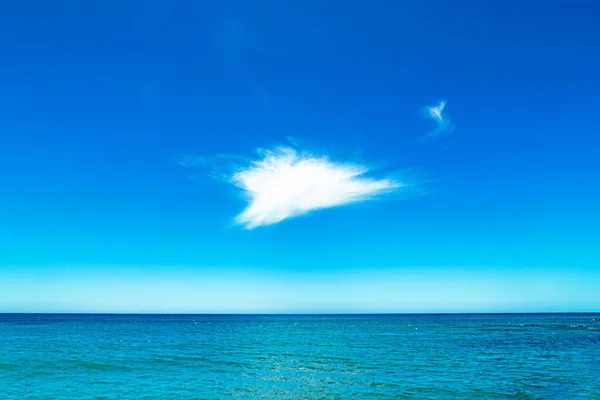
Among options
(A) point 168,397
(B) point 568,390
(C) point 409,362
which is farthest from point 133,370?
(B) point 568,390

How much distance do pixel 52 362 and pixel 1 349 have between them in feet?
51.9

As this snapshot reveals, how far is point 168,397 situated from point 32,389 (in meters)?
8.34

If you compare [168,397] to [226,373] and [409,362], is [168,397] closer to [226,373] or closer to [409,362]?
[226,373]

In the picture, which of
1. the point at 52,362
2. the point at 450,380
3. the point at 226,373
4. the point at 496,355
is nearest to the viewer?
the point at 450,380

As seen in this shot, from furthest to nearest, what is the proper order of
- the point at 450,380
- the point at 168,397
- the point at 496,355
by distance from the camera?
1. the point at 496,355
2. the point at 450,380
3. the point at 168,397

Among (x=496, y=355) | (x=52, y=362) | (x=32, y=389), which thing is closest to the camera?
(x=32, y=389)

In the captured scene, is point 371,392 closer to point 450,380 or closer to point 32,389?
point 450,380

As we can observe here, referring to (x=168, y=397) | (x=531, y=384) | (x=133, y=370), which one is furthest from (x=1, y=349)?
(x=531, y=384)

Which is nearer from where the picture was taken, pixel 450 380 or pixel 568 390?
pixel 568 390

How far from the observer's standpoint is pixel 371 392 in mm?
24172

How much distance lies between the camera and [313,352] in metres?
44.7

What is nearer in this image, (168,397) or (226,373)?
(168,397)

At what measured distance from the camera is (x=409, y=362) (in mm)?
35594

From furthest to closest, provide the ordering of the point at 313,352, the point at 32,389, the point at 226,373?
the point at 313,352, the point at 226,373, the point at 32,389
